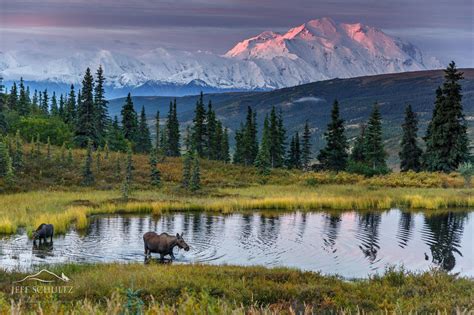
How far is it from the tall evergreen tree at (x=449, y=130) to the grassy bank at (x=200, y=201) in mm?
20946

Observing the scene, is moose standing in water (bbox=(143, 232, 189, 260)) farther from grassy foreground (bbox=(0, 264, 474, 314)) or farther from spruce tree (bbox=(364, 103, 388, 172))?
spruce tree (bbox=(364, 103, 388, 172))

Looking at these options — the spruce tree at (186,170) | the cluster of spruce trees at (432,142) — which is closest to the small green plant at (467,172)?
the cluster of spruce trees at (432,142)

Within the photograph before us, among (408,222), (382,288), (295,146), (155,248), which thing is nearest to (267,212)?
(408,222)

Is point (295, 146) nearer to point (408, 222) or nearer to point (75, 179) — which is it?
point (75, 179)

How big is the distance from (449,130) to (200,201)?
41170 mm

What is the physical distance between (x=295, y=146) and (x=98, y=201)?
69.6 meters

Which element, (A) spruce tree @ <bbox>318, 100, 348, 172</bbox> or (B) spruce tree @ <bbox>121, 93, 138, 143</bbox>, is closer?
(A) spruce tree @ <bbox>318, 100, 348, 172</bbox>

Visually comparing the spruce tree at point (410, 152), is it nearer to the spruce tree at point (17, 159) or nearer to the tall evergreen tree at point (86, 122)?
the tall evergreen tree at point (86, 122)

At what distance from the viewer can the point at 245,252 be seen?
27.3 meters

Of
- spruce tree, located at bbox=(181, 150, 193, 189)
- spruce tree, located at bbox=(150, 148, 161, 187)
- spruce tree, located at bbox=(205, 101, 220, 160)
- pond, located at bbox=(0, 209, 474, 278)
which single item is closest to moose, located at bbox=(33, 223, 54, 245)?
pond, located at bbox=(0, 209, 474, 278)

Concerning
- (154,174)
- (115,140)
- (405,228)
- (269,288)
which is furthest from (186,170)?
(115,140)

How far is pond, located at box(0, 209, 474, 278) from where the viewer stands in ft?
82.6

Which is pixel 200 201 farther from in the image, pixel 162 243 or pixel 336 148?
pixel 336 148

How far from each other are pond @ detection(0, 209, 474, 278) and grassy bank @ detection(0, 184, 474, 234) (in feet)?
5.87
